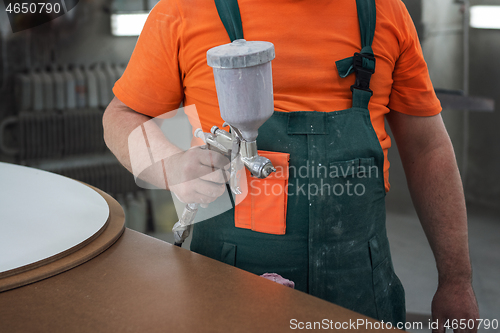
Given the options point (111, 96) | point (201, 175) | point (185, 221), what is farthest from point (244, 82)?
point (111, 96)

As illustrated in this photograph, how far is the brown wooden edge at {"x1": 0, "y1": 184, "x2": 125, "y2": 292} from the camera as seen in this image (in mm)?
773

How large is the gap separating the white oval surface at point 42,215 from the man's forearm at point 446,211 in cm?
92

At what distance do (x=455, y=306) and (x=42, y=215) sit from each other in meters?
1.10

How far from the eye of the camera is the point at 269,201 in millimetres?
1028

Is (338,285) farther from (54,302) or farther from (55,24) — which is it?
(55,24)

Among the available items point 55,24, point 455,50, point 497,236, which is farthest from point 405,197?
point 55,24

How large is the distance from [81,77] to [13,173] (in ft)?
6.89

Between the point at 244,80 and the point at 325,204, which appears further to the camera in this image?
the point at 325,204

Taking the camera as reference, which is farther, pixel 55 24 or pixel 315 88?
pixel 55 24

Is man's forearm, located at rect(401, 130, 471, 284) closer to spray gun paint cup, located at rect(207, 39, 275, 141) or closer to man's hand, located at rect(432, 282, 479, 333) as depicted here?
man's hand, located at rect(432, 282, 479, 333)

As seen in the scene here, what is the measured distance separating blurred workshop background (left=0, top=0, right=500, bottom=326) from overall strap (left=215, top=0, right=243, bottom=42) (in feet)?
5.68

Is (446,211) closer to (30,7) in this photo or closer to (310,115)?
(310,115)

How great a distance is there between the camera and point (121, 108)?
119 centimetres

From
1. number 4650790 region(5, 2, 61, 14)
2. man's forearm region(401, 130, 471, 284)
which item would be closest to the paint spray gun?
man's forearm region(401, 130, 471, 284)
